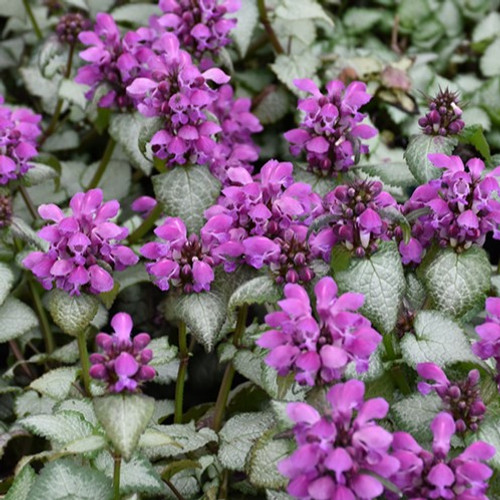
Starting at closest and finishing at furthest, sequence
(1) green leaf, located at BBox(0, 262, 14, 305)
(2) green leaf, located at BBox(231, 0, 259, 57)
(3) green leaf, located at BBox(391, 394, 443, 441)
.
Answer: (3) green leaf, located at BBox(391, 394, 443, 441) < (1) green leaf, located at BBox(0, 262, 14, 305) < (2) green leaf, located at BBox(231, 0, 259, 57)

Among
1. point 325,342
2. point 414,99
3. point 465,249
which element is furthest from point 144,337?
point 414,99

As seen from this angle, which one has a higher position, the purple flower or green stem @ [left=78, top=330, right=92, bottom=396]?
the purple flower

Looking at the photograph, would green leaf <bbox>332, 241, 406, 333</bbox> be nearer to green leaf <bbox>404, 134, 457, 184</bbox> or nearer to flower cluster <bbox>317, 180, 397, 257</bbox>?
flower cluster <bbox>317, 180, 397, 257</bbox>

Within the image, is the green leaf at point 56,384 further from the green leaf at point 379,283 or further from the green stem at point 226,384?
the green leaf at point 379,283

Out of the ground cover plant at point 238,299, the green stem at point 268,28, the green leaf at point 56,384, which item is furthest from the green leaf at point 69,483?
the green stem at point 268,28

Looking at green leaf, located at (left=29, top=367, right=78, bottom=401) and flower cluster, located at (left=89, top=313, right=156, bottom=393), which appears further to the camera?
green leaf, located at (left=29, top=367, right=78, bottom=401)

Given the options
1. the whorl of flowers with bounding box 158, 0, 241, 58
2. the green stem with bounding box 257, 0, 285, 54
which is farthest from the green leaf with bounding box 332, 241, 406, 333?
the green stem with bounding box 257, 0, 285, 54

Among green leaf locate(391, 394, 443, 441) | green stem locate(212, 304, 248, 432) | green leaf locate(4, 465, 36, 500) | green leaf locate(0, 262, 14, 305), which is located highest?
green leaf locate(391, 394, 443, 441)

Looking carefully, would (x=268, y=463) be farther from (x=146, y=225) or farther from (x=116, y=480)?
(x=146, y=225)

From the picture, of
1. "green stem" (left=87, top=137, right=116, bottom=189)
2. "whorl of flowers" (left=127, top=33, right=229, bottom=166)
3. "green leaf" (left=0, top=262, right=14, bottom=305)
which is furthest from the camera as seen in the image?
"green stem" (left=87, top=137, right=116, bottom=189)
